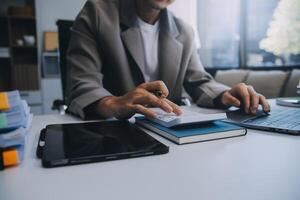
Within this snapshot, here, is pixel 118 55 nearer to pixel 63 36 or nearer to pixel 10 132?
pixel 10 132

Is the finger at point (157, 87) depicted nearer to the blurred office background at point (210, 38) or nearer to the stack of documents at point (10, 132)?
the stack of documents at point (10, 132)

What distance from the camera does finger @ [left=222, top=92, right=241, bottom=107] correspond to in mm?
832

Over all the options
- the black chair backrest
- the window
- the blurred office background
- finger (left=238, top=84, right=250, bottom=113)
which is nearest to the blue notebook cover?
finger (left=238, top=84, right=250, bottom=113)

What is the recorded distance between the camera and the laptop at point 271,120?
0.60 m

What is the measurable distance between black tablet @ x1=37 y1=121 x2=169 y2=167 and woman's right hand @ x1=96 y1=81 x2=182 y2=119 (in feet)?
0.19

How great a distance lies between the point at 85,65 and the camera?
36.6 inches

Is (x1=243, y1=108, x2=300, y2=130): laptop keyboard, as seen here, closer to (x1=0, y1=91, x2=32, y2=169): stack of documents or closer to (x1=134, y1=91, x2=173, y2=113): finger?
(x1=134, y1=91, x2=173, y2=113): finger

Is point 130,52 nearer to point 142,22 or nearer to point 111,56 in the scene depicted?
point 111,56

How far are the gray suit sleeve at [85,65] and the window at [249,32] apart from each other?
8.95 ft

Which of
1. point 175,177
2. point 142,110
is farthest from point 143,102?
point 175,177

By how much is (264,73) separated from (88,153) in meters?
2.76

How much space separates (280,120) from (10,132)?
1.93ft

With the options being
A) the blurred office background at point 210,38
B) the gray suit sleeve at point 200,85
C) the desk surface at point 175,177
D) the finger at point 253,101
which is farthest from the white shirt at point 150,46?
the blurred office background at point 210,38

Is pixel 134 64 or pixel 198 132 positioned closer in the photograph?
pixel 198 132
